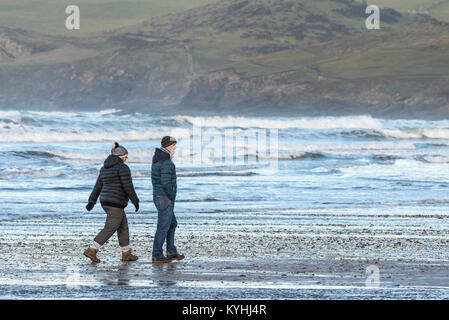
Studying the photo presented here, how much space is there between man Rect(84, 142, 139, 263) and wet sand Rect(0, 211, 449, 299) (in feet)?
0.91

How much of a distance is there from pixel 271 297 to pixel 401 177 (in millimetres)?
17348

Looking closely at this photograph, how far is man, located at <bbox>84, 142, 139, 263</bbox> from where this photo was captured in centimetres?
1027

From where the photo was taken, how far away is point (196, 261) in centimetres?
1008

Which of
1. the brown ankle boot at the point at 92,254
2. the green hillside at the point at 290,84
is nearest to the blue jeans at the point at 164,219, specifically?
the brown ankle boot at the point at 92,254

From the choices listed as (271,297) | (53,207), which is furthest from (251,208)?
(271,297)

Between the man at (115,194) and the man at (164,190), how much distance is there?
284mm

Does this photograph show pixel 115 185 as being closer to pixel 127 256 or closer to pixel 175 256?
pixel 127 256

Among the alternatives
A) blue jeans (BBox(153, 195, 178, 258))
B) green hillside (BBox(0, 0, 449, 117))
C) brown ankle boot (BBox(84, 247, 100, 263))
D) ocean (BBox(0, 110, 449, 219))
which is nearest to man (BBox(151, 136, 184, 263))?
blue jeans (BBox(153, 195, 178, 258))

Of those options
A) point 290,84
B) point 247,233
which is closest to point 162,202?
point 247,233

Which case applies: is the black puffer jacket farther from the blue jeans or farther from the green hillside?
the green hillside

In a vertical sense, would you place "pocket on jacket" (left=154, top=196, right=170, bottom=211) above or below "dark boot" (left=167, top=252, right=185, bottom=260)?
above

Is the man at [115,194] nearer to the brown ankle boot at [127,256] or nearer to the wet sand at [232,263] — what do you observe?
the brown ankle boot at [127,256]
